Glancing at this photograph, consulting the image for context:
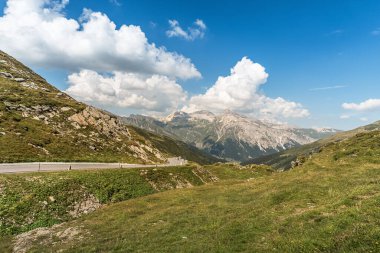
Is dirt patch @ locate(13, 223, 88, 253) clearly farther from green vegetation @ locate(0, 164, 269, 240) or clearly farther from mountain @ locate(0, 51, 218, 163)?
mountain @ locate(0, 51, 218, 163)

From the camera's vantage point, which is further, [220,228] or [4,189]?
[4,189]

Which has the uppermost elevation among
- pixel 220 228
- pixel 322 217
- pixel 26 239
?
pixel 322 217

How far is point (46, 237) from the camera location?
28.7 metres

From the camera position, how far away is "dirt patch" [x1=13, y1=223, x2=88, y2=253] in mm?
26688

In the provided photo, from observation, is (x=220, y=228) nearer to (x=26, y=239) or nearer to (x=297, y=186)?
(x=297, y=186)

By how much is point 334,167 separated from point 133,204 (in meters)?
31.1

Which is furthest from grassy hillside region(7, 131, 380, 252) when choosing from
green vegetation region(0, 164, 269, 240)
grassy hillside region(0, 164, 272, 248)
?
green vegetation region(0, 164, 269, 240)

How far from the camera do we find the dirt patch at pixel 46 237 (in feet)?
87.6

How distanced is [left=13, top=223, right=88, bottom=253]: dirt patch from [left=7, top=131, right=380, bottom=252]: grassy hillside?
10cm

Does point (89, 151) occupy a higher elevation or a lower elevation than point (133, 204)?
higher

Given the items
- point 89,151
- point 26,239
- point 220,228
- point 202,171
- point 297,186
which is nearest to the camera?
point 220,228

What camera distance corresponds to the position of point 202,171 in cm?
7731

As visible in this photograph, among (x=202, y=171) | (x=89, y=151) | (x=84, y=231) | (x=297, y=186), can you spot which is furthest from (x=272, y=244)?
(x=89, y=151)

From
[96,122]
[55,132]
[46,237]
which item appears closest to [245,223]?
[46,237]
